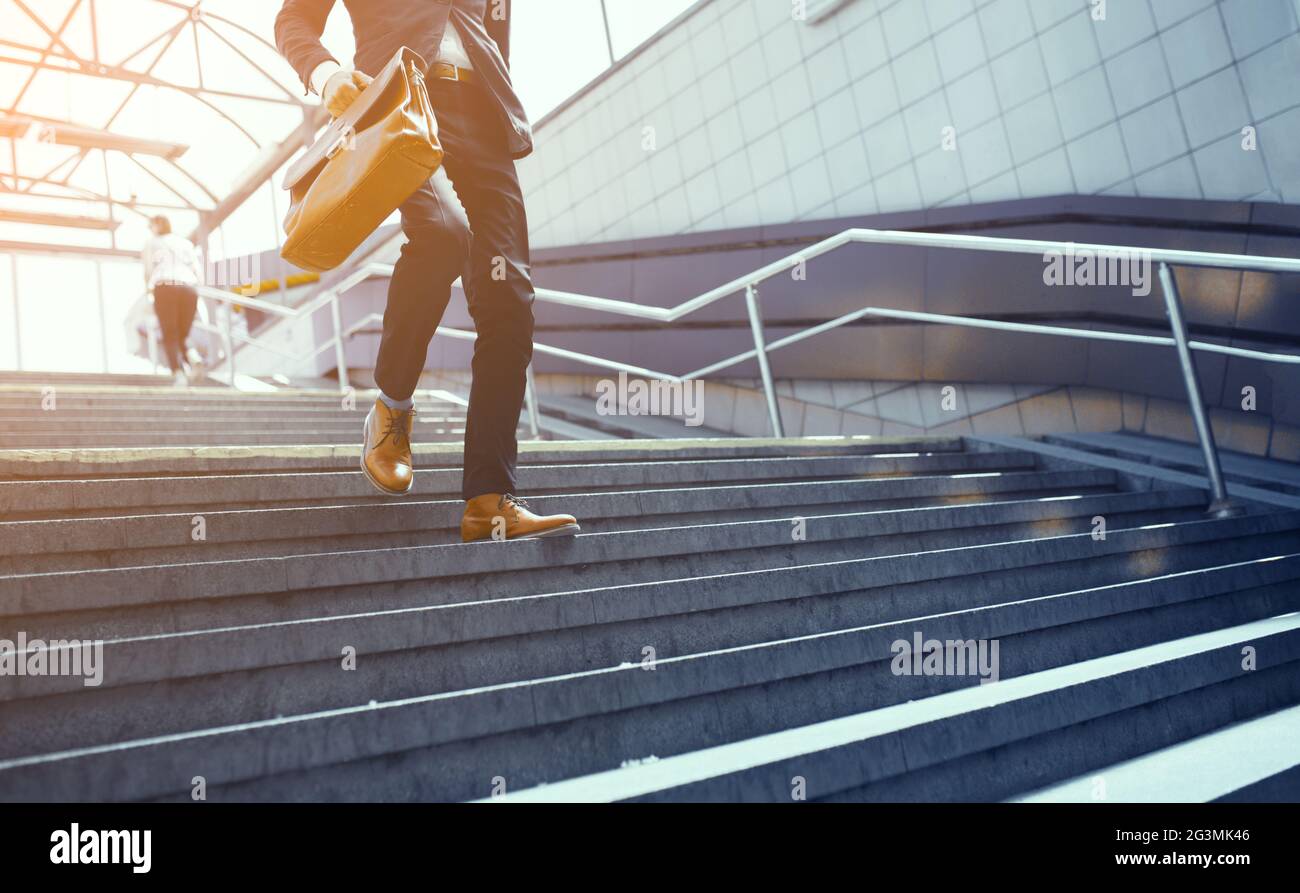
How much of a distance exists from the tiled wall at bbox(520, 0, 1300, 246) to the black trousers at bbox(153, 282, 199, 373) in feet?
9.20

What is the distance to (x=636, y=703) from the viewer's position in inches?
61.7

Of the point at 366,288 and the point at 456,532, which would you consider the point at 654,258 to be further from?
the point at 456,532

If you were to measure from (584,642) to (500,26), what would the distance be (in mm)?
1337

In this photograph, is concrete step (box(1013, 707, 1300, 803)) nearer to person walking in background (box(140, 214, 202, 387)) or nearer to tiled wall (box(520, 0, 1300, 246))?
tiled wall (box(520, 0, 1300, 246))

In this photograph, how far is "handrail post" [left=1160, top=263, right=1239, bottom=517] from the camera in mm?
3094

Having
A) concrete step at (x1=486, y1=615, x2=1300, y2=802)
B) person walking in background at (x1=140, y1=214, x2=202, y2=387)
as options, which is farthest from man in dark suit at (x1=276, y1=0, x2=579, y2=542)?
person walking in background at (x1=140, y1=214, x2=202, y2=387)

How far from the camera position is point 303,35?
2.04m

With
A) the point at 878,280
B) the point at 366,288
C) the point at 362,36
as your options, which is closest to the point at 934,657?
the point at 362,36

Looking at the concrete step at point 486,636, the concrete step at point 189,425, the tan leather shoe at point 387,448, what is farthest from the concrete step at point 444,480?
the concrete step at point 189,425

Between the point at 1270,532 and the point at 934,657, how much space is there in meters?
1.76

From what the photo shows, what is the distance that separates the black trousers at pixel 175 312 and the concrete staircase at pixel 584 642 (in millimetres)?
4817

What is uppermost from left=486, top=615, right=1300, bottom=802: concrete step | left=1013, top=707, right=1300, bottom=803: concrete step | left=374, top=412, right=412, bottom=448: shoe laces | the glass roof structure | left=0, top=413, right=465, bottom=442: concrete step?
the glass roof structure

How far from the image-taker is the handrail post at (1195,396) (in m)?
3.09

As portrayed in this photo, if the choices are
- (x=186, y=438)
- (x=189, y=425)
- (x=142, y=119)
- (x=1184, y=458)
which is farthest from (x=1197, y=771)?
(x=142, y=119)
